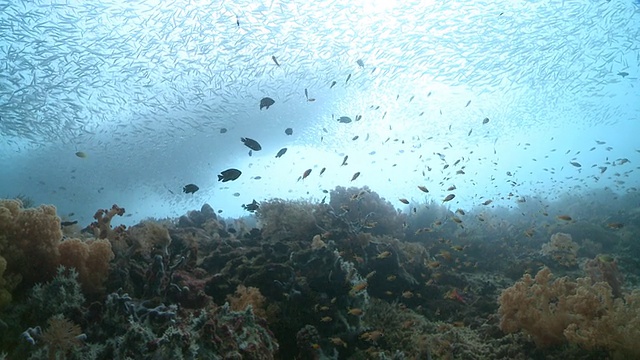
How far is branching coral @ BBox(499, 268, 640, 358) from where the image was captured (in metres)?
4.03

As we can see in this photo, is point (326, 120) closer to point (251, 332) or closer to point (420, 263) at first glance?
point (420, 263)

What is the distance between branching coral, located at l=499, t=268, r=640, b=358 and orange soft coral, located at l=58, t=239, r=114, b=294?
6874mm

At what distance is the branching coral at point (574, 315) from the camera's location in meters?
4.03

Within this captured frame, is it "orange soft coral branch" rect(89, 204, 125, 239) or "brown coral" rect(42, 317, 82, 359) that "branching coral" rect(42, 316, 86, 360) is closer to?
"brown coral" rect(42, 317, 82, 359)

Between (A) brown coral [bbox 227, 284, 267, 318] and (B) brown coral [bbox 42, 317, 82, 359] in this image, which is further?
(A) brown coral [bbox 227, 284, 267, 318]

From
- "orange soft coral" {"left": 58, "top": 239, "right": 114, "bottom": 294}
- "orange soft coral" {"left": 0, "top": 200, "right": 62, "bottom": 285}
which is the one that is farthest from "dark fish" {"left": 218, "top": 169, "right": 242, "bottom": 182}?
"orange soft coral" {"left": 0, "top": 200, "right": 62, "bottom": 285}

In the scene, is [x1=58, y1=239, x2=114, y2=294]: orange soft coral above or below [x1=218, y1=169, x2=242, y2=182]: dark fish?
below

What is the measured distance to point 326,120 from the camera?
97.9 ft

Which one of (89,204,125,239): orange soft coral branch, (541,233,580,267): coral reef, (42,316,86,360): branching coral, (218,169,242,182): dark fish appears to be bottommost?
(42,316,86,360): branching coral

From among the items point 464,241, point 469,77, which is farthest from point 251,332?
point 469,77

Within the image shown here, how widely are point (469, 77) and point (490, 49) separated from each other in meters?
3.66

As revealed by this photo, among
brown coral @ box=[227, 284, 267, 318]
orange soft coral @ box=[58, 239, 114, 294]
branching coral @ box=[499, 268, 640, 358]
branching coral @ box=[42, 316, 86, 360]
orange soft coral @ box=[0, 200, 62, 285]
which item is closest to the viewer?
branching coral @ box=[42, 316, 86, 360]

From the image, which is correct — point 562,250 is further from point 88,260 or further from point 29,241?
point 29,241

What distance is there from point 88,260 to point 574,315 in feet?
25.1
